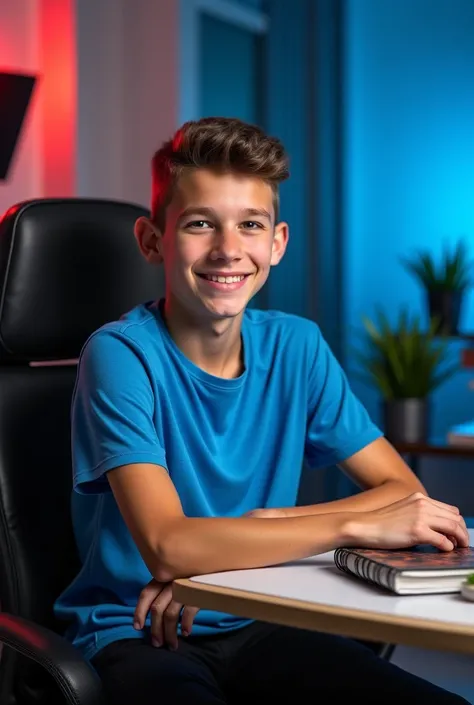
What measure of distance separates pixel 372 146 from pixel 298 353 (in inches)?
105

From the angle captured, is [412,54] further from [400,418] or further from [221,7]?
[400,418]

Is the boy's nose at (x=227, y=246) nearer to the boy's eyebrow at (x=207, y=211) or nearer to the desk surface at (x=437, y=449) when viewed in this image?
the boy's eyebrow at (x=207, y=211)

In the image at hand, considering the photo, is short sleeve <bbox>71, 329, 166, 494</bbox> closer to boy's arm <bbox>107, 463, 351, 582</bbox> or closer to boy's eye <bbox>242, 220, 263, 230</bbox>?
boy's arm <bbox>107, 463, 351, 582</bbox>

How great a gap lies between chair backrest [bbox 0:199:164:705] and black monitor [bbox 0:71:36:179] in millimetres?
1202

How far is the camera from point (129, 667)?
140 centimetres

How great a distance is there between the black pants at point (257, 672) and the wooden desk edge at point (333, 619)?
251 millimetres

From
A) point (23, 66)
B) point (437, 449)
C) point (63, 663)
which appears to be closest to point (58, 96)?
point (23, 66)

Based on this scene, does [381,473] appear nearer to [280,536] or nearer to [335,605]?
[280,536]

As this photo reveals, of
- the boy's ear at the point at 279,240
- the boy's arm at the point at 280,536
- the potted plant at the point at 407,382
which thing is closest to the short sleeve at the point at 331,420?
the boy's ear at the point at 279,240

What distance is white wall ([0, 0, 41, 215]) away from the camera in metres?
3.84

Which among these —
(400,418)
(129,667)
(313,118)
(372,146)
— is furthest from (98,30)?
(129,667)

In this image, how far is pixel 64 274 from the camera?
5.65ft

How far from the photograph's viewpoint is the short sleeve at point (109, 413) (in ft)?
4.68

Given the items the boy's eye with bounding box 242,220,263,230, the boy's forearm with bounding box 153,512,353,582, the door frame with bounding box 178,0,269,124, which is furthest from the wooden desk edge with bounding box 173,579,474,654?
the door frame with bounding box 178,0,269,124
